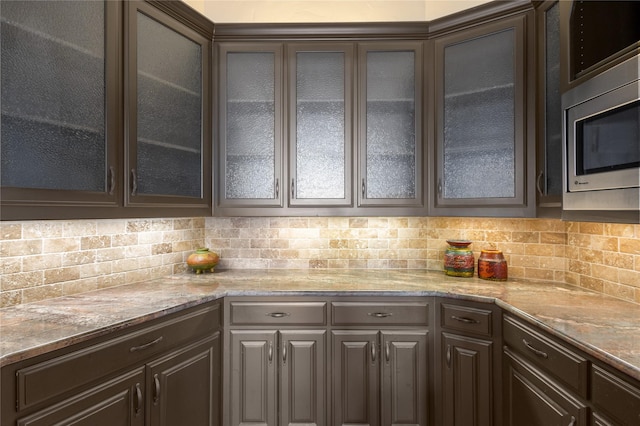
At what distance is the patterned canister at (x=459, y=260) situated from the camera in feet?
8.16

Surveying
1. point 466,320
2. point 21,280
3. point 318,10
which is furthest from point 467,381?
point 318,10

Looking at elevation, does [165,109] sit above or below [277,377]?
above

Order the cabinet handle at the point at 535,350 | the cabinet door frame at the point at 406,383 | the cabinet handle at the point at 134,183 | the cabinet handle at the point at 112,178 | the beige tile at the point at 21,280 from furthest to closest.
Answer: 1. the cabinet door frame at the point at 406,383
2. the cabinet handle at the point at 134,183
3. the cabinet handle at the point at 112,178
4. the beige tile at the point at 21,280
5. the cabinet handle at the point at 535,350

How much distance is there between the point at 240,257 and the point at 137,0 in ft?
5.74

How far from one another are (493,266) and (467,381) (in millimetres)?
767

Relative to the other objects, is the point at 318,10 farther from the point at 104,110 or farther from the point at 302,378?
the point at 302,378

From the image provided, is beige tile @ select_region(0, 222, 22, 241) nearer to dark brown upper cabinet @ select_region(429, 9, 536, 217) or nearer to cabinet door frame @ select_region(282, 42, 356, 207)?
cabinet door frame @ select_region(282, 42, 356, 207)

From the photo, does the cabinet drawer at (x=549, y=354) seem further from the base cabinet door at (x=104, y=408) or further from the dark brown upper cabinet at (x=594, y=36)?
the base cabinet door at (x=104, y=408)

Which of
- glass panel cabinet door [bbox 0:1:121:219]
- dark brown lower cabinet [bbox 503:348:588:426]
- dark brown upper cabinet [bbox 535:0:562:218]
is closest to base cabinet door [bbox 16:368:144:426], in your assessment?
glass panel cabinet door [bbox 0:1:121:219]

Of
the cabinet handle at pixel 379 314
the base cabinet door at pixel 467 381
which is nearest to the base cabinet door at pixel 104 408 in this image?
the cabinet handle at pixel 379 314

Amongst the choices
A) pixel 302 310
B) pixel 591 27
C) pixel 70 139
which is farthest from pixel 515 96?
pixel 70 139

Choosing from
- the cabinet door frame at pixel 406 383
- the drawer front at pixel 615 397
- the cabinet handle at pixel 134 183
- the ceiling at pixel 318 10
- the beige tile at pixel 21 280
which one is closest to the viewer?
the drawer front at pixel 615 397

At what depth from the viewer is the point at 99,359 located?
4.50 feet

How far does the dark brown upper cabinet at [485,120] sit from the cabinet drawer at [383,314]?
2.16ft
